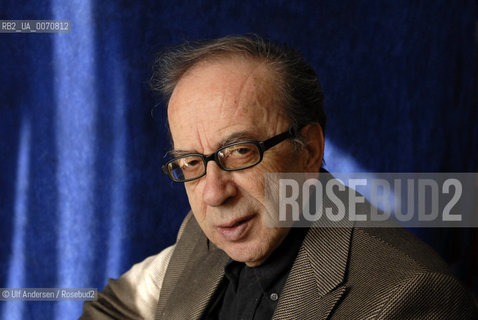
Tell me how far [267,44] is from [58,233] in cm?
143

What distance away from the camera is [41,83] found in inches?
81.7

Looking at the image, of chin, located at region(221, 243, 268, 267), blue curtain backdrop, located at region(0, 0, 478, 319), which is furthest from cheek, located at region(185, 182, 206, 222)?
blue curtain backdrop, located at region(0, 0, 478, 319)

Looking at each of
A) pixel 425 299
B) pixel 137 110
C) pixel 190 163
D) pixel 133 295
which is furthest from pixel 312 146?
pixel 137 110

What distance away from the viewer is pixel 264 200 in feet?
4.14

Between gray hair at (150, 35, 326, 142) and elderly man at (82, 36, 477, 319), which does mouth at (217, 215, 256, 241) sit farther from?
gray hair at (150, 35, 326, 142)

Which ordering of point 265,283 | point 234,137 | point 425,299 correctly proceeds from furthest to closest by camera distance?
point 265,283 → point 234,137 → point 425,299

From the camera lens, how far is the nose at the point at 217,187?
1.23m

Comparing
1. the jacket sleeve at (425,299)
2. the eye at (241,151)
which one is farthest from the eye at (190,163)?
the jacket sleeve at (425,299)

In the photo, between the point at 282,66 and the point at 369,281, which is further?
the point at 282,66

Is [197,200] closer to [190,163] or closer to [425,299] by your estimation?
[190,163]

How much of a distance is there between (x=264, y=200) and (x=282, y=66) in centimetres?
38

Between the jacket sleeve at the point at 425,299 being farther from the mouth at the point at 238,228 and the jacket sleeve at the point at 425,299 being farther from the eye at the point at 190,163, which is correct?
the eye at the point at 190,163

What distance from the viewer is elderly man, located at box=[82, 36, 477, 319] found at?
1.14 metres

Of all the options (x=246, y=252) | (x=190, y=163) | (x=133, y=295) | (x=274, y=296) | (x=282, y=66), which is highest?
(x=282, y=66)
